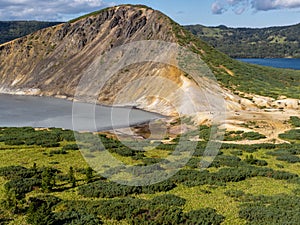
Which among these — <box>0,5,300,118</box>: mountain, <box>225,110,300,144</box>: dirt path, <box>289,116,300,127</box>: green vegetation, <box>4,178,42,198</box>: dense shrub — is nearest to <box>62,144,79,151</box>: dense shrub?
<box>4,178,42,198</box>: dense shrub

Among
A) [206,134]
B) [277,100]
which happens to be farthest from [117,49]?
[206,134]

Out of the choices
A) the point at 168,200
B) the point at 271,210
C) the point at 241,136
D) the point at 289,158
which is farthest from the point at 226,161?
the point at 241,136

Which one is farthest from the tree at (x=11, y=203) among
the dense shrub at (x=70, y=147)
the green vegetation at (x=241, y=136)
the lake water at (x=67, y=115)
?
the lake water at (x=67, y=115)

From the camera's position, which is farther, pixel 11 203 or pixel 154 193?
pixel 154 193

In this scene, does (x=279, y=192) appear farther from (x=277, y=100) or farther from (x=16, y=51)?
(x=16, y=51)

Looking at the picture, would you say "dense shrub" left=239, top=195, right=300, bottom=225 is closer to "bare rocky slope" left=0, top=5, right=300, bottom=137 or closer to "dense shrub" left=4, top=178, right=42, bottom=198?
"dense shrub" left=4, top=178, right=42, bottom=198

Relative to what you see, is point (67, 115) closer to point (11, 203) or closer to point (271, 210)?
point (11, 203)
